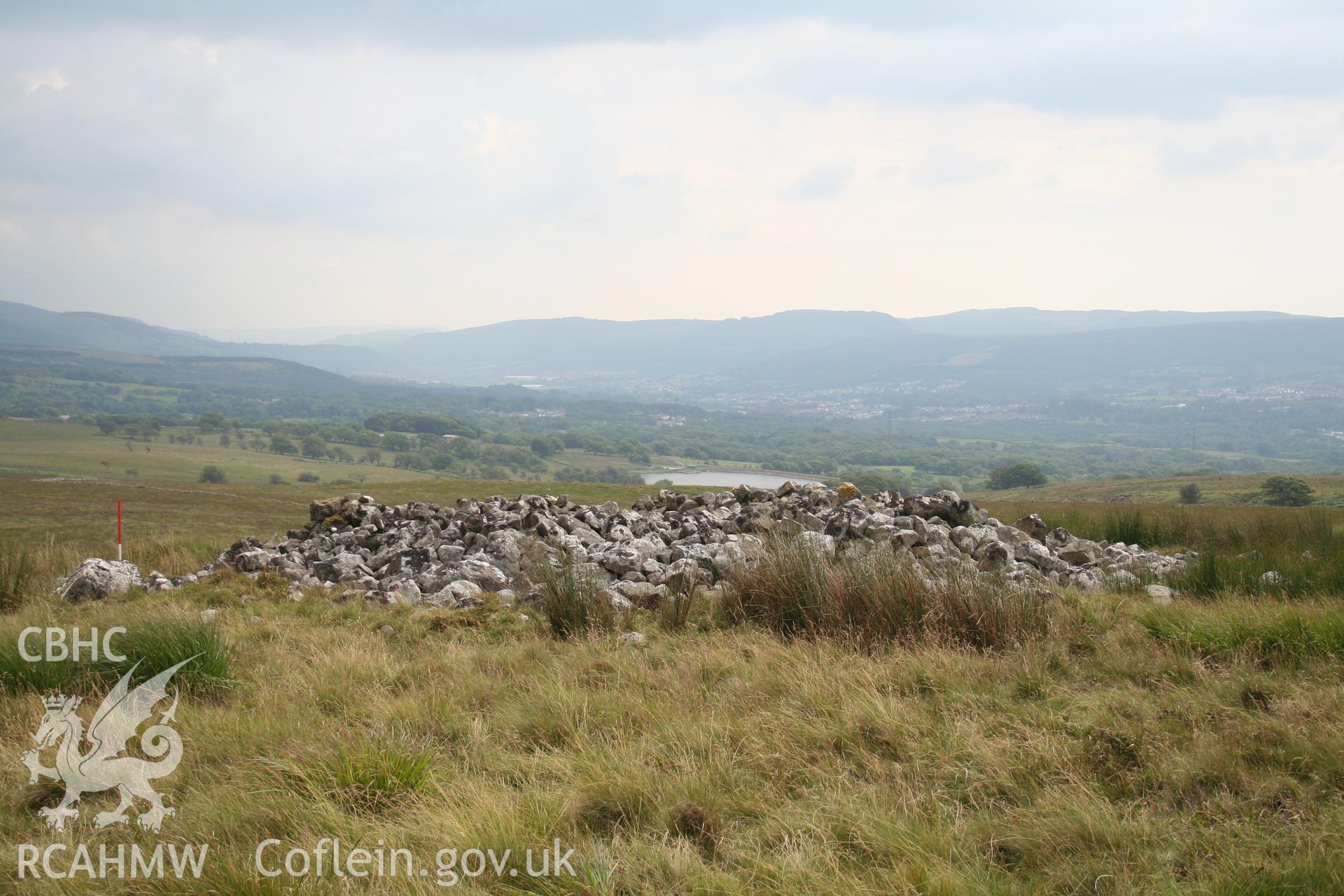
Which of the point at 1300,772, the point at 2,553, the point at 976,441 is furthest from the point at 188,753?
the point at 976,441

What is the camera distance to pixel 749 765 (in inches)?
159

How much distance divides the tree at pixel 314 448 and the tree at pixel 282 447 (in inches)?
58.9

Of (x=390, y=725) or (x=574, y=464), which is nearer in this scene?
(x=390, y=725)

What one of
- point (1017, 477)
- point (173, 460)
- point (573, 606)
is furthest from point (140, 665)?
point (173, 460)

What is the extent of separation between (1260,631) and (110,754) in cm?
745

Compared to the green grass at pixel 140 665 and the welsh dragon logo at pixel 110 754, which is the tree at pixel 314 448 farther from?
the welsh dragon logo at pixel 110 754

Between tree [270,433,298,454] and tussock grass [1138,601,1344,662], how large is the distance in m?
120

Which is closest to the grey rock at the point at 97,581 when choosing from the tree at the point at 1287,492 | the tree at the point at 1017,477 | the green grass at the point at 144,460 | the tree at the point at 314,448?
the tree at the point at 1287,492

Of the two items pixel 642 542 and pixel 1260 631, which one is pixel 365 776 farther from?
pixel 642 542

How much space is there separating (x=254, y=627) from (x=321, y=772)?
452cm

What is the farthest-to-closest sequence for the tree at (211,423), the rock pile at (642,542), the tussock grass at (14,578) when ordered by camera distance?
the tree at (211,423) < the rock pile at (642,542) < the tussock grass at (14,578)

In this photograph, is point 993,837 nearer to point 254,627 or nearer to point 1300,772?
point 1300,772

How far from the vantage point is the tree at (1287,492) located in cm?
3316

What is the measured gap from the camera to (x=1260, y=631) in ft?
18.2
